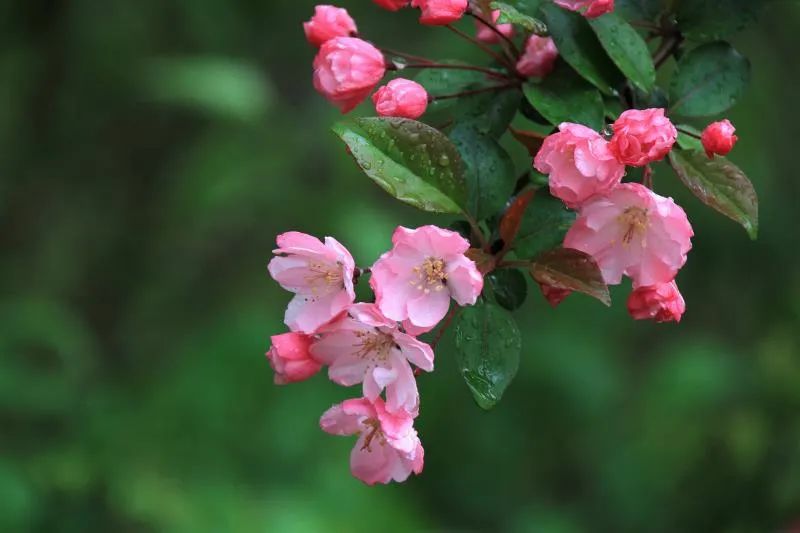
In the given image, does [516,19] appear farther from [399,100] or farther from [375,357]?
[375,357]

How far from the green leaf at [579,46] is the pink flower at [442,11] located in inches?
3.0

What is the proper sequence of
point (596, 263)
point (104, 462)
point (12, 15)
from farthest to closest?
point (12, 15) < point (104, 462) < point (596, 263)

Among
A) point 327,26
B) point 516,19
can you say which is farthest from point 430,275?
point 327,26

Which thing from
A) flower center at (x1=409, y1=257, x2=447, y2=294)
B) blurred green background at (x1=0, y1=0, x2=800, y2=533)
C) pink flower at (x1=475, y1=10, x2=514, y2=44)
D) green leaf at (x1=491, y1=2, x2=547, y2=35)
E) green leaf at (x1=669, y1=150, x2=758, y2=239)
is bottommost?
blurred green background at (x1=0, y1=0, x2=800, y2=533)

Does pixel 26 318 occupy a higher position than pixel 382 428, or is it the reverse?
pixel 382 428

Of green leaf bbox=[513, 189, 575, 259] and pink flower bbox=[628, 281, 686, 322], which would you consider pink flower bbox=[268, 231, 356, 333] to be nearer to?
green leaf bbox=[513, 189, 575, 259]

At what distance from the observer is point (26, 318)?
101 inches

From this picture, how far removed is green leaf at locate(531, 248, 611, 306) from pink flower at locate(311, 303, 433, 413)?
116 mm

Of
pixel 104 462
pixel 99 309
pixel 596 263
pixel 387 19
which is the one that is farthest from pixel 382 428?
pixel 387 19

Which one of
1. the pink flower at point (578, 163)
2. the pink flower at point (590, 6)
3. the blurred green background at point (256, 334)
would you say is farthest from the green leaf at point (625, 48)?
the blurred green background at point (256, 334)

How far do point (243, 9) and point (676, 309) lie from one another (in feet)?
8.64

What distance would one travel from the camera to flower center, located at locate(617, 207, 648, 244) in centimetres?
84

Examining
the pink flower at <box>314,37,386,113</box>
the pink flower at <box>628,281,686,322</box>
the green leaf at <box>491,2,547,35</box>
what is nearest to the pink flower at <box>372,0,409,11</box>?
the pink flower at <box>314,37,386,113</box>

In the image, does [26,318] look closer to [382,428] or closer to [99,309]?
[99,309]
